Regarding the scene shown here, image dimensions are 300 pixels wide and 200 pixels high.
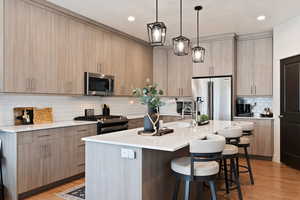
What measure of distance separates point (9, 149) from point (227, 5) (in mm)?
3901

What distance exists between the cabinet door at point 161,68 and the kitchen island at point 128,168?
4.20m

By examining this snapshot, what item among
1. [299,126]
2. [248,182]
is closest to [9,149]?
[248,182]

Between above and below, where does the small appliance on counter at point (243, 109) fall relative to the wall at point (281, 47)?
below

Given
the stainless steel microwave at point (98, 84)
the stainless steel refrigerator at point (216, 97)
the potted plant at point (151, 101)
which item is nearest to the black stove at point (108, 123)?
the stainless steel microwave at point (98, 84)

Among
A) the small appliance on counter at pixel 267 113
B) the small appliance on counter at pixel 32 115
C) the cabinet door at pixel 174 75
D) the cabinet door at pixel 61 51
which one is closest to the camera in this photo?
the small appliance on counter at pixel 32 115

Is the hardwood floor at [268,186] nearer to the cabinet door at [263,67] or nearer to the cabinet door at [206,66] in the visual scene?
the cabinet door at [263,67]

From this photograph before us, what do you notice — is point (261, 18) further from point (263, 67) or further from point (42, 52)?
point (42, 52)

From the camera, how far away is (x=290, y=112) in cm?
447

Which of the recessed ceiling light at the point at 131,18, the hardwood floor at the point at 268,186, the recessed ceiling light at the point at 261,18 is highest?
the recessed ceiling light at the point at 261,18

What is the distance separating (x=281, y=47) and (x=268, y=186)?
292 cm

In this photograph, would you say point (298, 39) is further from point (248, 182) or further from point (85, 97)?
point (85, 97)

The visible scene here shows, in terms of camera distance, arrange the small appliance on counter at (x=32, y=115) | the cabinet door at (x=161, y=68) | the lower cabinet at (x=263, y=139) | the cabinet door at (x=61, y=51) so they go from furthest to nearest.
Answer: the cabinet door at (x=161, y=68) → the lower cabinet at (x=263, y=139) → the cabinet door at (x=61, y=51) → the small appliance on counter at (x=32, y=115)

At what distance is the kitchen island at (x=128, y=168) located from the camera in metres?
2.05

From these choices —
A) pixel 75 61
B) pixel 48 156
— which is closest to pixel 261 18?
pixel 75 61
